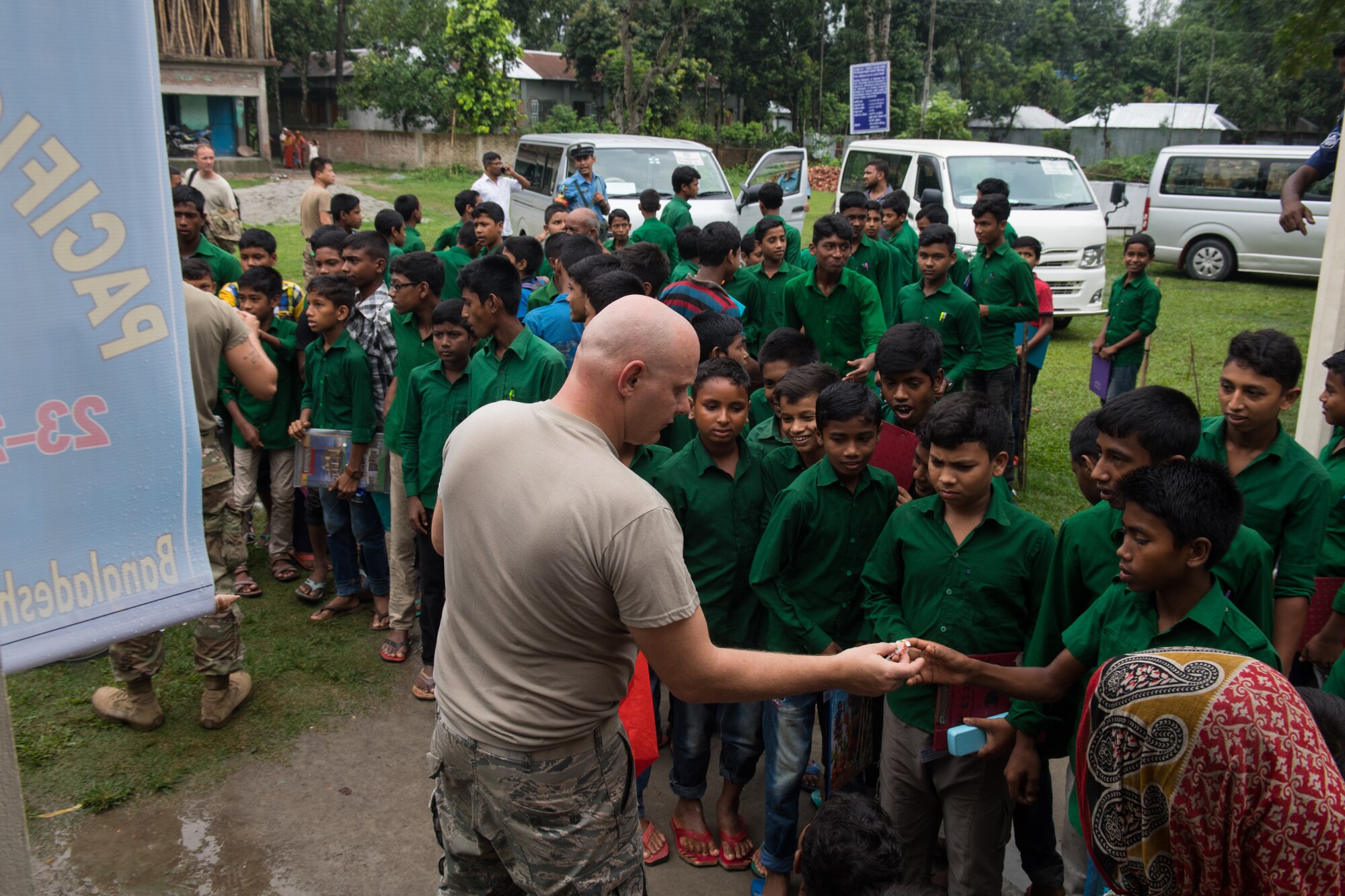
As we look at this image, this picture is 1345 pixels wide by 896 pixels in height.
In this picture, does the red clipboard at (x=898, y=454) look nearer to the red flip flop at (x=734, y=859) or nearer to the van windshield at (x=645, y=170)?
the red flip flop at (x=734, y=859)

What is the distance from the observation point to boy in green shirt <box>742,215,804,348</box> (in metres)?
6.94

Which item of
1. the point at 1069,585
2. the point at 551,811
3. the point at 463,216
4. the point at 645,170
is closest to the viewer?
the point at 551,811

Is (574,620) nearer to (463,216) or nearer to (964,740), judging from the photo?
(964,740)

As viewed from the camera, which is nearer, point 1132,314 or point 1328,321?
point 1328,321

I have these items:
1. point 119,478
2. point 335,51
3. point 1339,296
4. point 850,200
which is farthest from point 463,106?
point 119,478

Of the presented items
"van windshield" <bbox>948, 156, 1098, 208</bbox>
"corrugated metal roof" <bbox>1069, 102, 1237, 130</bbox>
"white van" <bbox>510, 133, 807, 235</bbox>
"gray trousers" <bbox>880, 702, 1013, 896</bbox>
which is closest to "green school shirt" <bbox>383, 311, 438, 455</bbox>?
"gray trousers" <bbox>880, 702, 1013, 896</bbox>

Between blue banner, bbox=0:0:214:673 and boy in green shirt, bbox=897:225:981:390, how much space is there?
4912 mm

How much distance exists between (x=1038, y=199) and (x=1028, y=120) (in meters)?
39.4

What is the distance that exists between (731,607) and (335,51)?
43.7 m

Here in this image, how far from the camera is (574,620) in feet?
7.65

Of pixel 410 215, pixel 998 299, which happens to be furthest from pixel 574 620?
pixel 410 215

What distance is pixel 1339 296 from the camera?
5324 mm

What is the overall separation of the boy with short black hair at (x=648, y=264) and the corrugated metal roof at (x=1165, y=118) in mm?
36550

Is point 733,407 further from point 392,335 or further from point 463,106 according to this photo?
point 463,106
